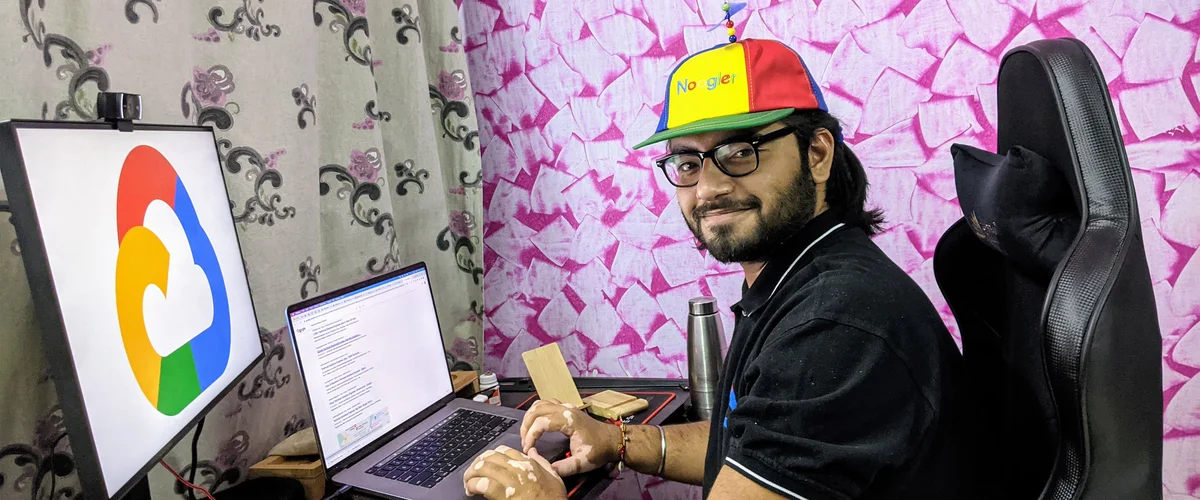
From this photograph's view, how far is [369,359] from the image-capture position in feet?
4.35

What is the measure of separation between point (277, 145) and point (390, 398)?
0.57 m

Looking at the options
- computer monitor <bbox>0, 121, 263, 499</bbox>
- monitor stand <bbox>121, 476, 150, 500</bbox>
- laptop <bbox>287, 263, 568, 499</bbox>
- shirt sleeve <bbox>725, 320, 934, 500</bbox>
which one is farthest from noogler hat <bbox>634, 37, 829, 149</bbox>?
monitor stand <bbox>121, 476, 150, 500</bbox>

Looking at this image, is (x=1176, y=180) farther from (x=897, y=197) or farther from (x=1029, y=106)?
(x=1029, y=106)

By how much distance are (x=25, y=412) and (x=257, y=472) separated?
371 millimetres

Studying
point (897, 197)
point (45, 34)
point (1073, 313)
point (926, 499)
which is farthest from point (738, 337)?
point (45, 34)

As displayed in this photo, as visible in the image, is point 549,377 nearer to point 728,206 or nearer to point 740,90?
point 728,206

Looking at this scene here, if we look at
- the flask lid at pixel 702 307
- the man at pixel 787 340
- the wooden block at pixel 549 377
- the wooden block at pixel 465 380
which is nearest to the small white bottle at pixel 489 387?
the wooden block at pixel 465 380

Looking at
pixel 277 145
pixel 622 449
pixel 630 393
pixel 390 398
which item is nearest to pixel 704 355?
pixel 630 393

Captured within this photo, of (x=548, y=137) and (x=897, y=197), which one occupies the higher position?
(x=548, y=137)

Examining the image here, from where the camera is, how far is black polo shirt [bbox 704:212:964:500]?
0.78 metres

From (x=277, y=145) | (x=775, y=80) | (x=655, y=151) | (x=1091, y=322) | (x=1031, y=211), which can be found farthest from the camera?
(x=655, y=151)

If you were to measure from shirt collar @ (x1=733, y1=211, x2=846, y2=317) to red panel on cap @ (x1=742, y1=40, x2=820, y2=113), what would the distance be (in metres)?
0.20

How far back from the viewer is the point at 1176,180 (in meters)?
1.41

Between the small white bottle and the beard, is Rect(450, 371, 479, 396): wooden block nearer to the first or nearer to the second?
the small white bottle
